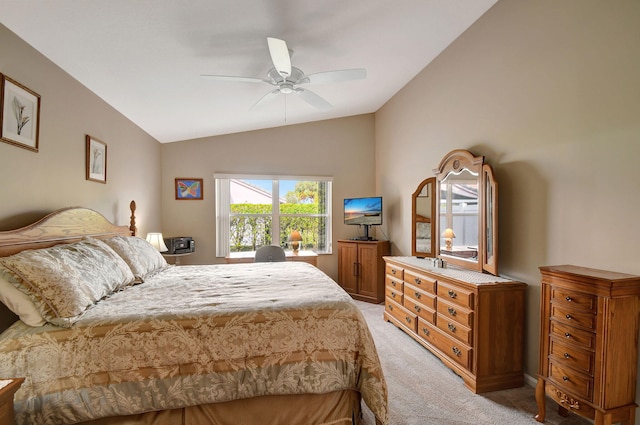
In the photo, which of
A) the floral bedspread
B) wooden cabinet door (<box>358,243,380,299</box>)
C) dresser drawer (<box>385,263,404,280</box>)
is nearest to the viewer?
the floral bedspread

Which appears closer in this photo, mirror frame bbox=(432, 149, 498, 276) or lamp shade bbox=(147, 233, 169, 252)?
mirror frame bbox=(432, 149, 498, 276)

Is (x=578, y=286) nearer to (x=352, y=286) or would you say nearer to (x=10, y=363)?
(x=10, y=363)

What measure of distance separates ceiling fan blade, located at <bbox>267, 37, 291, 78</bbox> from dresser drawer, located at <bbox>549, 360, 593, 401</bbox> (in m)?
2.70

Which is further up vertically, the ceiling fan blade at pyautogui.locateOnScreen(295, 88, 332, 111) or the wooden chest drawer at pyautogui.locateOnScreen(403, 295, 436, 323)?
the ceiling fan blade at pyautogui.locateOnScreen(295, 88, 332, 111)

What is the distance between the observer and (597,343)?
62.9 inches

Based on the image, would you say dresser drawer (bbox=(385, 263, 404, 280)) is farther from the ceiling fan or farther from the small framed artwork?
the small framed artwork

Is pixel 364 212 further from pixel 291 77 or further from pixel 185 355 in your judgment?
pixel 185 355

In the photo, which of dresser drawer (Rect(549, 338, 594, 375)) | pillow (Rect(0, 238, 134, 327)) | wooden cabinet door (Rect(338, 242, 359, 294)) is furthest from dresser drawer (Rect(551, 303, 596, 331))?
wooden cabinet door (Rect(338, 242, 359, 294))

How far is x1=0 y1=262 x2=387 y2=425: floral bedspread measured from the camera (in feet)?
4.75

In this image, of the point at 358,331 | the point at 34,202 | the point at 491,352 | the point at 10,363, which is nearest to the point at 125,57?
the point at 34,202

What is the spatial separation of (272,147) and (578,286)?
14.4 ft

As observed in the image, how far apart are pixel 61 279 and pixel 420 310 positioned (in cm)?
289

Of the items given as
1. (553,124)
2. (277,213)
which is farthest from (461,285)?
(277,213)

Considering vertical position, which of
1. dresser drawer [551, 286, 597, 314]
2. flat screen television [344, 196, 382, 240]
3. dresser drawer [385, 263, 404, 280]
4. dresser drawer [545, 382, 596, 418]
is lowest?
dresser drawer [545, 382, 596, 418]
